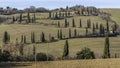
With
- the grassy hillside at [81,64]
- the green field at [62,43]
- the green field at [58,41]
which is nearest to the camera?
the grassy hillside at [81,64]

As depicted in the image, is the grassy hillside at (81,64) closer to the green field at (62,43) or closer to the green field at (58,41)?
the green field at (62,43)

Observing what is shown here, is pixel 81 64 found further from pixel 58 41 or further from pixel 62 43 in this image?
pixel 58 41

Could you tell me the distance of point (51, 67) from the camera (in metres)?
51.9

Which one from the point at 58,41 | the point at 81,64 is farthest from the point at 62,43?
the point at 81,64

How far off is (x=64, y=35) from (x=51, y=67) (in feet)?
322

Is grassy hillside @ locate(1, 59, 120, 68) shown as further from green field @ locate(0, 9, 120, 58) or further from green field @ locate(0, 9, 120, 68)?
green field @ locate(0, 9, 120, 58)

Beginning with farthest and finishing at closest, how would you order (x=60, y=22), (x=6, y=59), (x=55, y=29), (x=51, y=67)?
(x=60, y=22)
(x=55, y=29)
(x=6, y=59)
(x=51, y=67)

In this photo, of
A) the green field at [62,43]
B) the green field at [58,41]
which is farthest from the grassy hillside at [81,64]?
the green field at [58,41]

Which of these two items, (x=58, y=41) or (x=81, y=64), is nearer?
(x=81, y=64)

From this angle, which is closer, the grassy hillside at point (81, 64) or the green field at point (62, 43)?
the grassy hillside at point (81, 64)

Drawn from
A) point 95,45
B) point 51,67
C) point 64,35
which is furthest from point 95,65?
point 64,35

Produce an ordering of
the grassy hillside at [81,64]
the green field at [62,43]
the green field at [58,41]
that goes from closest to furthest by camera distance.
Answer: the grassy hillside at [81,64] → the green field at [62,43] → the green field at [58,41]

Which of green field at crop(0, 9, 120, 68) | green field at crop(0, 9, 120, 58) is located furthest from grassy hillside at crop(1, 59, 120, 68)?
green field at crop(0, 9, 120, 58)

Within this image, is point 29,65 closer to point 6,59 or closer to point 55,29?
point 6,59
